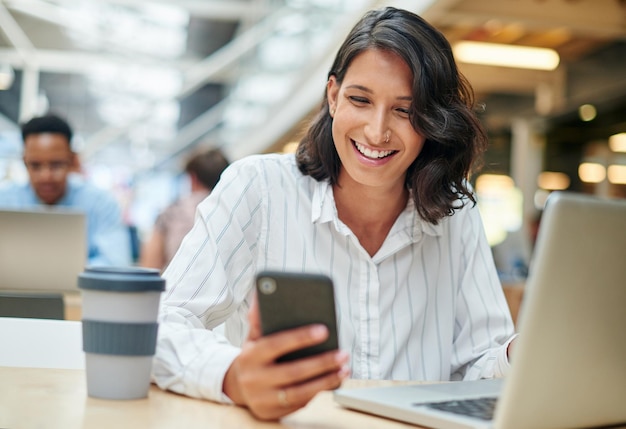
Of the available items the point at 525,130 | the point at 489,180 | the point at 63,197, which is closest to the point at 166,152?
the point at 489,180

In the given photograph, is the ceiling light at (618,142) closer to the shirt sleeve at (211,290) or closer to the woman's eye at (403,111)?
the woman's eye at (403,111)

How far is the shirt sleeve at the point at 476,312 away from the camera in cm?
177

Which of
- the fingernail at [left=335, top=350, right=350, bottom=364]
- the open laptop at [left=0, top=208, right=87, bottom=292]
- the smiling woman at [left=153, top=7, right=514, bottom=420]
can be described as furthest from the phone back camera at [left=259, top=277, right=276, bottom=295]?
the open laptop at [left=0, top=208, right=87, bottom=292]

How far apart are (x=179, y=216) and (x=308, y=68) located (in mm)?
3333

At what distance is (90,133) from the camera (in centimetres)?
2330

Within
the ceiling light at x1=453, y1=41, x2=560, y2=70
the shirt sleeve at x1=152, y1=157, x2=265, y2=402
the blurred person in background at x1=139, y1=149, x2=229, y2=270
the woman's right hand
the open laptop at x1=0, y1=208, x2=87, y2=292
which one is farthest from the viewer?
the ceiling light at x1=453, y1=41, x2=560, y2=70

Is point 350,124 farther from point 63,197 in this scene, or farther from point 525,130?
point 525,130

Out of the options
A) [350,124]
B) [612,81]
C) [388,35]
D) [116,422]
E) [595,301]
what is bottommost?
[116,422]

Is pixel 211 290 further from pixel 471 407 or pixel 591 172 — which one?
pixel 591 172

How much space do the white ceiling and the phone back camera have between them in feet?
13.4

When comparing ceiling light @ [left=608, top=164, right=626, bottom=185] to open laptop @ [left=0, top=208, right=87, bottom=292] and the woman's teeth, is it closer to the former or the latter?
open laptop @ [left=0, top=208, right=87, bottom=292]

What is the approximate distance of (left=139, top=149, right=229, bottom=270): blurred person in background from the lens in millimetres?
5252

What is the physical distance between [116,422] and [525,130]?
11.1 metres

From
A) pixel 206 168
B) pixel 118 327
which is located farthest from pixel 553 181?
pixel 118 327
